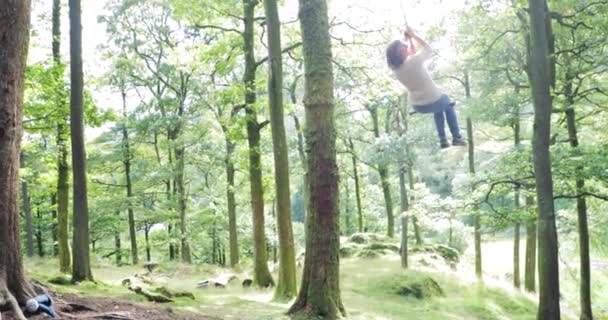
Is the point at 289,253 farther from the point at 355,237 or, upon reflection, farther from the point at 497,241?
the point at 497,241

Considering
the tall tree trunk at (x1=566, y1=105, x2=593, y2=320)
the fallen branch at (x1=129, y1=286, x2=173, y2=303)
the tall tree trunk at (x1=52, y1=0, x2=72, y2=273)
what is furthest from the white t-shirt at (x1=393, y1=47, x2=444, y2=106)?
the tall tree trunk at (x1=52, y1=0, x2=72, y2=273)

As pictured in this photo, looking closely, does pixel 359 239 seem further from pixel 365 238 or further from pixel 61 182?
pixel 61 182

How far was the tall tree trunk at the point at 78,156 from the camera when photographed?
9.45 m

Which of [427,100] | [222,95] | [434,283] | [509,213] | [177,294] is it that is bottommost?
[434,283]

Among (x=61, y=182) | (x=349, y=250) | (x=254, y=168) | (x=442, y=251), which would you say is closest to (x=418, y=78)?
(x=254, y=168)

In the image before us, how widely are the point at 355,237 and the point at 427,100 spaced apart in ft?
51.5

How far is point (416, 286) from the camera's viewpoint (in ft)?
48.2

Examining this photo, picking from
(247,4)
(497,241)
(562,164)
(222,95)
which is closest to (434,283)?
(562,164)

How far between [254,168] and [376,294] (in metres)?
5.53

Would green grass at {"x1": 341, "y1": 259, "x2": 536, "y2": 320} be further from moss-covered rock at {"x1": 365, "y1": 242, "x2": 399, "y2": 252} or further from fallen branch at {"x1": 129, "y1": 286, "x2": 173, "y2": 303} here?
fallen branch at {"x1": 129, "y1": 286, "x2": 173, "y2": 303}

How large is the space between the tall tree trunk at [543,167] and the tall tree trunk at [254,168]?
5.85 meters

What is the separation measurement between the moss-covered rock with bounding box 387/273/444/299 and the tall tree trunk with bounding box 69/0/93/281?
28.9ft

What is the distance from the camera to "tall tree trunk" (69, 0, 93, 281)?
372 inches

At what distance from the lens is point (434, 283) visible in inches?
602
